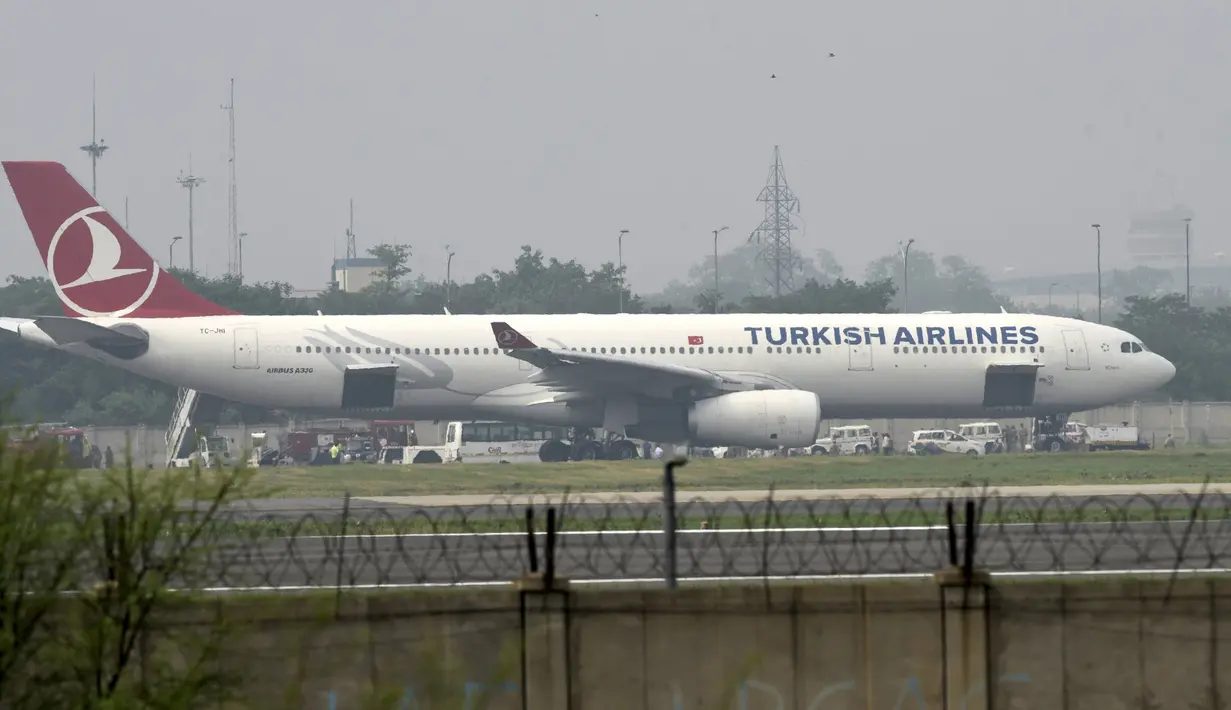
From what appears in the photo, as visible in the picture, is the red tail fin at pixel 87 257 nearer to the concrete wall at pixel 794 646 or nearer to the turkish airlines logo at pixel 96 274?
the turkish airlines logo at pixel 96 274

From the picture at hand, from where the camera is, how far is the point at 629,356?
1785 inches

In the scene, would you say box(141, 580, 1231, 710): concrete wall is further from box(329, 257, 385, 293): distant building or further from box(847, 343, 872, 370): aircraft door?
box(329, 257, 385, 293): distant building

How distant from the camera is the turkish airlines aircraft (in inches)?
1752

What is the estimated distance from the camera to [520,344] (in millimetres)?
43594

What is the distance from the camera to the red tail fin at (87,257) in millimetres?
45469

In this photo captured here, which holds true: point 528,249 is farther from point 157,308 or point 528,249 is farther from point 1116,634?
point 1116,634

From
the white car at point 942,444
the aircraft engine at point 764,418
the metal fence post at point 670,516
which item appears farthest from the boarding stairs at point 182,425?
the metal fence post at point 670,516

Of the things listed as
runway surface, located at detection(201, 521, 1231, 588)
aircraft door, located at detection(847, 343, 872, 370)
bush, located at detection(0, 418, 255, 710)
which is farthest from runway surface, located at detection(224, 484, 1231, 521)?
bush, located at detection(0, 418, 255, 710)

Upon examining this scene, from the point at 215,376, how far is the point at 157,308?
269 centimetres

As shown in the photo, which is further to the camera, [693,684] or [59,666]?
[693,684]

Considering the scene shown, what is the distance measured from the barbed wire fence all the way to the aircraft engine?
48.2 ft

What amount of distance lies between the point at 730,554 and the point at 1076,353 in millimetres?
28429

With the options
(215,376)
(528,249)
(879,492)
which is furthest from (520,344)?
(528,249)

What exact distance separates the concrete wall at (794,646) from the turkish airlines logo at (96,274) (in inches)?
1348
